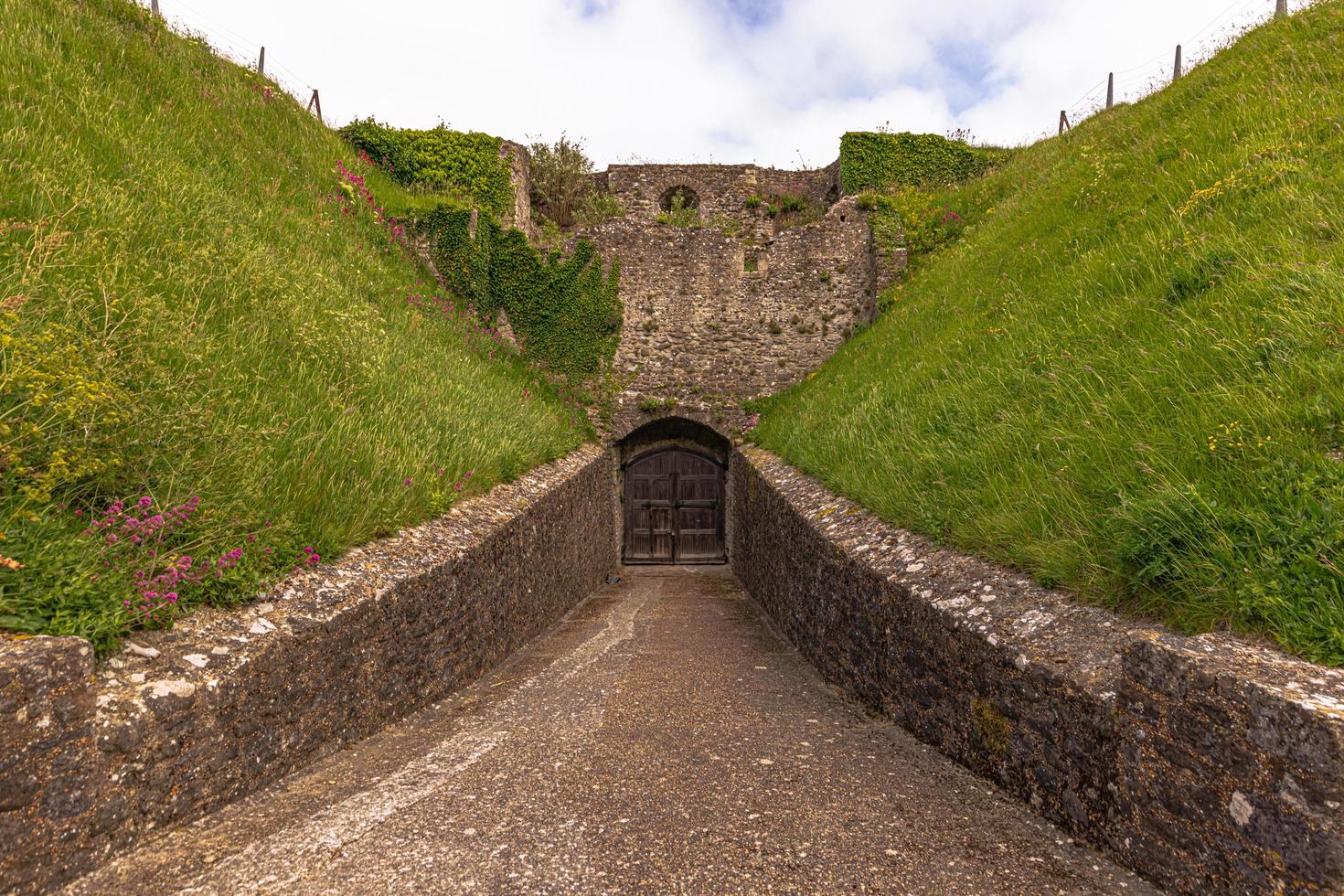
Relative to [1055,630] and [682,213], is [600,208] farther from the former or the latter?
[1055,630]

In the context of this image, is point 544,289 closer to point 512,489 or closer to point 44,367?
point 512,489

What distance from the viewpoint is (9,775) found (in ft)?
6.84

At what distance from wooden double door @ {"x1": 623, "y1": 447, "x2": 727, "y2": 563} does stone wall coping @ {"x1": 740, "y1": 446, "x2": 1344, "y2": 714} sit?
971 centimetres

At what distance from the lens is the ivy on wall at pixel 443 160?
45.7 ft

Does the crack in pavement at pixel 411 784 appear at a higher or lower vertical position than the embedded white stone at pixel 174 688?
lower

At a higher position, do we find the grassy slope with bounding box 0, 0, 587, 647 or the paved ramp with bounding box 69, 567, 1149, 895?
the grassy slope with bounding box 0, 0, 587, 647

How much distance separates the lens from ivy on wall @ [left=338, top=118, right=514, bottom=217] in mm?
13922

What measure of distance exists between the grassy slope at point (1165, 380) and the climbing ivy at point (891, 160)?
7.48 metres

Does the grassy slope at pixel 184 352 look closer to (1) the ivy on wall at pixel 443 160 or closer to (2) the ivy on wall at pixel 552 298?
(2) the ivy on wall at pixel 552 298

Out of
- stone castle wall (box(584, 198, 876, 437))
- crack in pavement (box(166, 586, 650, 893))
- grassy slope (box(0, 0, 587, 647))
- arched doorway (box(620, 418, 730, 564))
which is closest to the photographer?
crack in pavement (box(166, 586, 650, 893))

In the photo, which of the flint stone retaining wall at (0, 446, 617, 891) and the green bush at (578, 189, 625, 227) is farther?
the green bush at (578, 189, 625, 227)

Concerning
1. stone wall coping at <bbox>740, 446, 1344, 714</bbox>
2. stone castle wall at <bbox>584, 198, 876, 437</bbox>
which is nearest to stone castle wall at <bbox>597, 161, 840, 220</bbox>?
stone castle wall at <bbox>584, 198, 876, 437</bbox>

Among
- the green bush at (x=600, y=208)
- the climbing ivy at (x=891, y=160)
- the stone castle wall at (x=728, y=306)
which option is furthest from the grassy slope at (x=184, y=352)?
the climbing ivy at (x=891, y=160)

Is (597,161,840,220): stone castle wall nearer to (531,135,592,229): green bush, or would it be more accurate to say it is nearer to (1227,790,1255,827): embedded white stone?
(531,135,592,229): green bush
